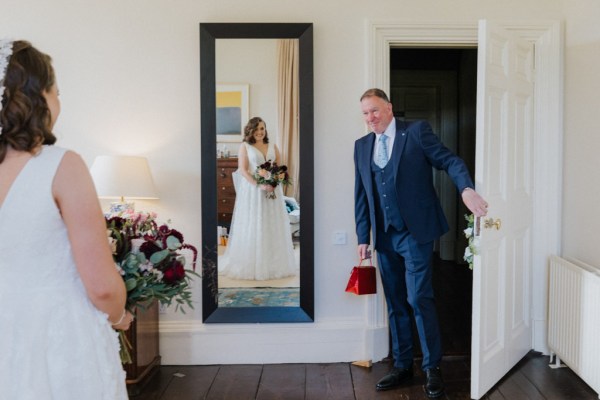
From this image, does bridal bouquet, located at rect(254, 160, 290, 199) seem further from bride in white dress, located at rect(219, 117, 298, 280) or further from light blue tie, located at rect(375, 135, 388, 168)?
light blue tie, located at rect(375, 135, 388, 168)

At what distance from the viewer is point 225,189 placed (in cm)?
343

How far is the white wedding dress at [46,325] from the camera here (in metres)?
1.29

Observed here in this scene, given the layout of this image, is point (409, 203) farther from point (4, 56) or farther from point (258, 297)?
point (4, 56)

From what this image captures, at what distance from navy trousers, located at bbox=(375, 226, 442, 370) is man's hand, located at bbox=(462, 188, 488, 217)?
0.38 m

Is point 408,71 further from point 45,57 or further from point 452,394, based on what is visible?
point 45,57

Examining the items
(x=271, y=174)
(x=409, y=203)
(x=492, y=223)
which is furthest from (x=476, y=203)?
(x=271, y=174)

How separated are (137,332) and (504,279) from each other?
2193mm

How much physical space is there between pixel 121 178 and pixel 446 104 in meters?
4.99

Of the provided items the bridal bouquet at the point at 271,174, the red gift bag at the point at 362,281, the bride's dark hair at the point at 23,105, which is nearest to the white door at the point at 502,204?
the red gift bag at the point at 362,281

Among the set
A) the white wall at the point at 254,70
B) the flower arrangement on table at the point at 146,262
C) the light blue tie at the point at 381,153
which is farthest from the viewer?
the white wall at the point at 254,70

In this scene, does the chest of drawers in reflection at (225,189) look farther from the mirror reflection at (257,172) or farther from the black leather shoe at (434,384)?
the black leather shoe at (434,384)

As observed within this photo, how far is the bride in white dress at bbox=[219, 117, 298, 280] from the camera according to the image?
3.40m

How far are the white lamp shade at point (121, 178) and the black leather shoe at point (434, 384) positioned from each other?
77.6 inches

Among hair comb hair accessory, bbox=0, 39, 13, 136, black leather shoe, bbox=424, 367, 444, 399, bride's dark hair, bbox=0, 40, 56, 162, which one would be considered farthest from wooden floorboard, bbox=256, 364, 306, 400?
hair comb hair accessory, bbox=0, 39, 13, 136
